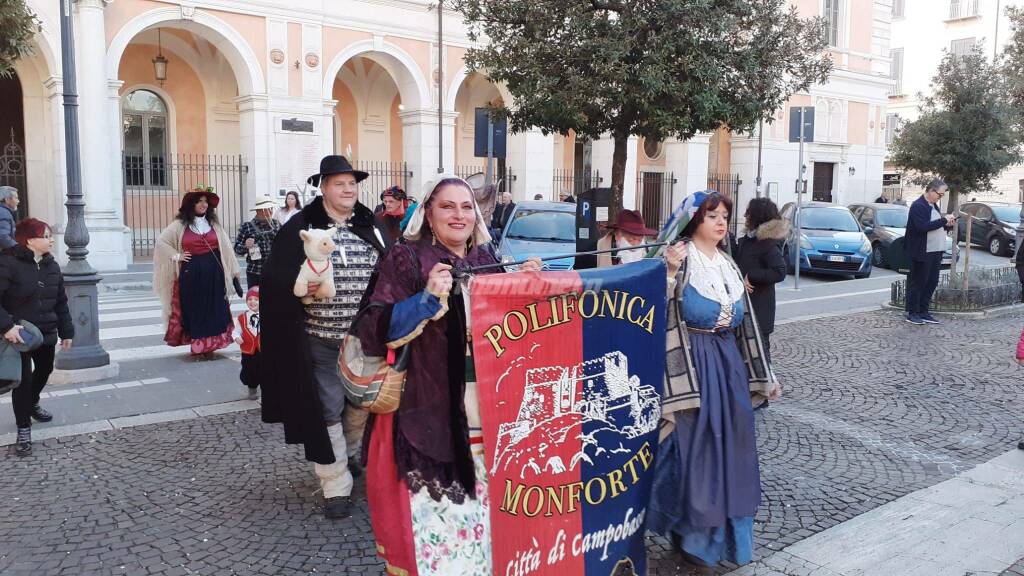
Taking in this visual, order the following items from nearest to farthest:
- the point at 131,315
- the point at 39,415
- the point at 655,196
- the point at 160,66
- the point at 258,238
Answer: the point at 39,415, the point at 258,238, the point at 131,315, the point at 160,66, the point at 655,196

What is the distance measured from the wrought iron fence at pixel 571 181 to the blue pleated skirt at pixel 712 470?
2079 centimetres

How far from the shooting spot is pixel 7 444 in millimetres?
5562

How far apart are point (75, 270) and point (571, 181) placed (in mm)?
19637

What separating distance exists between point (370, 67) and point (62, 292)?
18668 mm

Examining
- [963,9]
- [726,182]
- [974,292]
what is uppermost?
[963,9]

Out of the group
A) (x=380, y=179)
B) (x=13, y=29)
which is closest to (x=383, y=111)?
(x=380, y=179)

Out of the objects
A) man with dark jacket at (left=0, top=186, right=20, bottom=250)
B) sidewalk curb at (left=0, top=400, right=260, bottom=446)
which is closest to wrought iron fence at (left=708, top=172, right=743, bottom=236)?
man with dark jacket at (left=0, top=186, right=20, bottom=250)

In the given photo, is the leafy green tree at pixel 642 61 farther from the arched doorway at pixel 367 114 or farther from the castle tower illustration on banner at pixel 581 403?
the arched doorway at pixel 367 114

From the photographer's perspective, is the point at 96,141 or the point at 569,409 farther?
the point at 96,141

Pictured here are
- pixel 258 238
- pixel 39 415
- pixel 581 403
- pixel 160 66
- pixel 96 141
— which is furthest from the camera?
pixel 160 66

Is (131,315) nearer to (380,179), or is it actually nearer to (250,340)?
(250,340)

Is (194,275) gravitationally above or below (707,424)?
above

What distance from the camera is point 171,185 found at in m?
20.3

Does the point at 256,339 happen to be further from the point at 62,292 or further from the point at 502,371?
the point at 502,371
